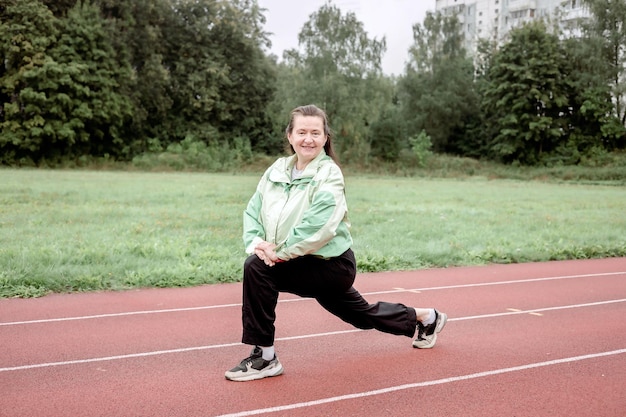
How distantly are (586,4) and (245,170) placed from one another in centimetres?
2728

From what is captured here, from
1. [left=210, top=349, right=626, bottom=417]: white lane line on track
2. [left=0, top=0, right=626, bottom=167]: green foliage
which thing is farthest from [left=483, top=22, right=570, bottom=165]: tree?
[left=210, top=349, right=626, bottom=417]: white lane line on track

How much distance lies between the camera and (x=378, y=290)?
8.12 meters

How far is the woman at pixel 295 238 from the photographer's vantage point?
4219 millimetres

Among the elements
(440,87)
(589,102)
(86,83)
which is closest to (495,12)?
(440,87)

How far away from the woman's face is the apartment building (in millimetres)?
56143

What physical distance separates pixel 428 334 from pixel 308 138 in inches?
77.4

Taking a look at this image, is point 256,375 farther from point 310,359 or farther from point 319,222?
point 319,222

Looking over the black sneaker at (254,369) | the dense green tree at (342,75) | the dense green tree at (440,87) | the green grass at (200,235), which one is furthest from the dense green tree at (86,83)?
the black sneaker at (254,369)

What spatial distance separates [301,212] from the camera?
434 cm

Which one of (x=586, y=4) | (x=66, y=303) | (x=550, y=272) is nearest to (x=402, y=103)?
(x=586, y=4)

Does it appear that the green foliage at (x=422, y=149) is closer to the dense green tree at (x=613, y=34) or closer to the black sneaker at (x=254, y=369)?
the dense green tree at (x=613, y=34)

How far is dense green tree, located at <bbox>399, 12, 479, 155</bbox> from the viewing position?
51.2 m

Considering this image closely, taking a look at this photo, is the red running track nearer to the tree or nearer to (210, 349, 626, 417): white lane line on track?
(210, 349, 626, 417): white lane line on track

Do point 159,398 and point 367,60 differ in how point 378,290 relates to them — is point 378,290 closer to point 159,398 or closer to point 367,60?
point 159,398
